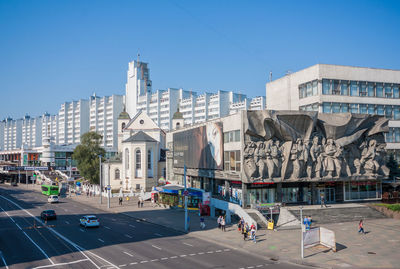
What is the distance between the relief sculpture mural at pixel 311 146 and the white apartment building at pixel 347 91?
6650mm

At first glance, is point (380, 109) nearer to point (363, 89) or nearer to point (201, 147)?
point (363, 89)

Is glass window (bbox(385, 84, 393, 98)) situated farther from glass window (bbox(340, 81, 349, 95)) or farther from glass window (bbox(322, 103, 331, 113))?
glass window (bbox(322, 103, 331, 113))

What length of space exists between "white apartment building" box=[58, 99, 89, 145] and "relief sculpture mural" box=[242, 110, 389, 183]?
154528mm

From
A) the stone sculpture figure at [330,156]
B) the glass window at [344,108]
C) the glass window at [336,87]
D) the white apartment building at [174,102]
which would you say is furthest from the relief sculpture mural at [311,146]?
the white apartment building at [174,102]

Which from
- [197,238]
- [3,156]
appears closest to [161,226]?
[197,238]

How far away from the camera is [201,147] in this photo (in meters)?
54.2

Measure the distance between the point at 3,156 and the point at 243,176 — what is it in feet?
563

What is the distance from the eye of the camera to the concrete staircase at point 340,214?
41281 mm

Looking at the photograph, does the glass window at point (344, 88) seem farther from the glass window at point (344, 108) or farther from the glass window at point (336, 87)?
the glass window at point (344, 108)

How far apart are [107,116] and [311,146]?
473ft

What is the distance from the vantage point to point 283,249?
28125mm

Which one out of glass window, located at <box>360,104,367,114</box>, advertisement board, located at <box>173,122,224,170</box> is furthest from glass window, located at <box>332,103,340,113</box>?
advertisement board, located at <box>173,122,224,170</box>

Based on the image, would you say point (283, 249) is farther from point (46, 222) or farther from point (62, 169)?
point (62, 169)

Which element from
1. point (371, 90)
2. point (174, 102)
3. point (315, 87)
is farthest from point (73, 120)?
point (371, 90)
